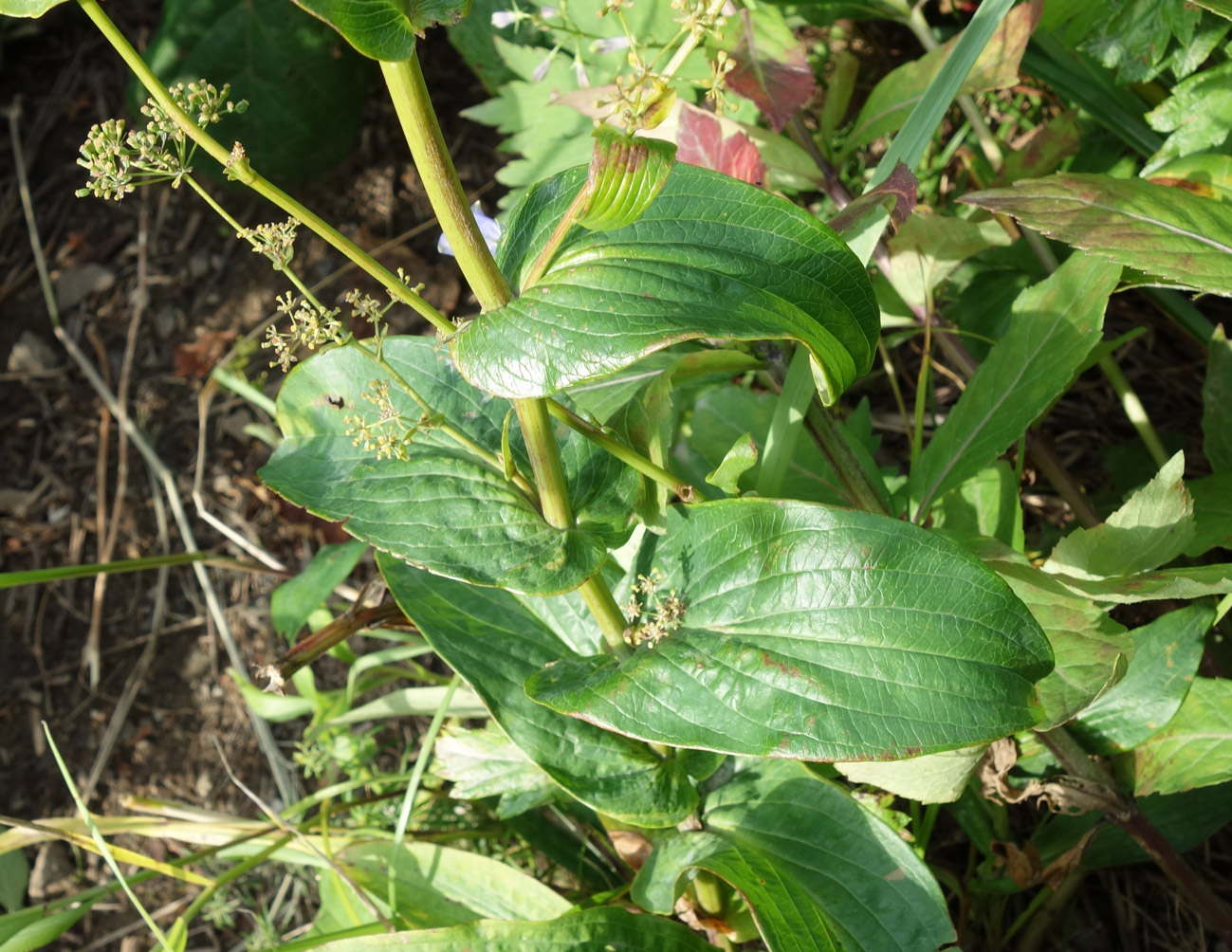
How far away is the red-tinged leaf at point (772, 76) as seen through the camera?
1.21 metres

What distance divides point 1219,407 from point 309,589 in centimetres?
118

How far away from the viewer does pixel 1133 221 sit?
91 centimetres

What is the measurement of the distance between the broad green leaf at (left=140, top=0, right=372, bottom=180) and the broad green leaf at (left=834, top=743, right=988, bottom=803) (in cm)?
174

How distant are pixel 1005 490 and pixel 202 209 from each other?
6.38 feet

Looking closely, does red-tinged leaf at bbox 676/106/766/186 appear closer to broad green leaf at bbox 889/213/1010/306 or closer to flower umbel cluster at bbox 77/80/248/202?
broad green leaf at bbox 889/213/1010/306

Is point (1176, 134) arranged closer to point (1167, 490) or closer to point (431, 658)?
point (1167, 490)

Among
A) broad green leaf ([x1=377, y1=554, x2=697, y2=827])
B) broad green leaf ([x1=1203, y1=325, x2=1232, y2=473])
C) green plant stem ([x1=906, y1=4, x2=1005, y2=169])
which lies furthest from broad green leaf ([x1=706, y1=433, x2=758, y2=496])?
green plant stem ([x1=906, y1=4, x2=1005, y2=169])

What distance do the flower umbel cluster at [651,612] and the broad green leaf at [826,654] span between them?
12mm

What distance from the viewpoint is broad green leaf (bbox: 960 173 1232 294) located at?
2.86 feet

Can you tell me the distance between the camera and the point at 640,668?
84cm

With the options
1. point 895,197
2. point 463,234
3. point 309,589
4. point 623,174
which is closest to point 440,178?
point 463,234

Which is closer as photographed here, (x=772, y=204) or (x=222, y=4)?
(x=772, y=204)

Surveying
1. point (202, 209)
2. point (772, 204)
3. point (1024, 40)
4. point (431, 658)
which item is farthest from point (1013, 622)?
point (202, 209)

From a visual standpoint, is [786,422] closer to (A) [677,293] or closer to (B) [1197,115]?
(A) [677,293]
